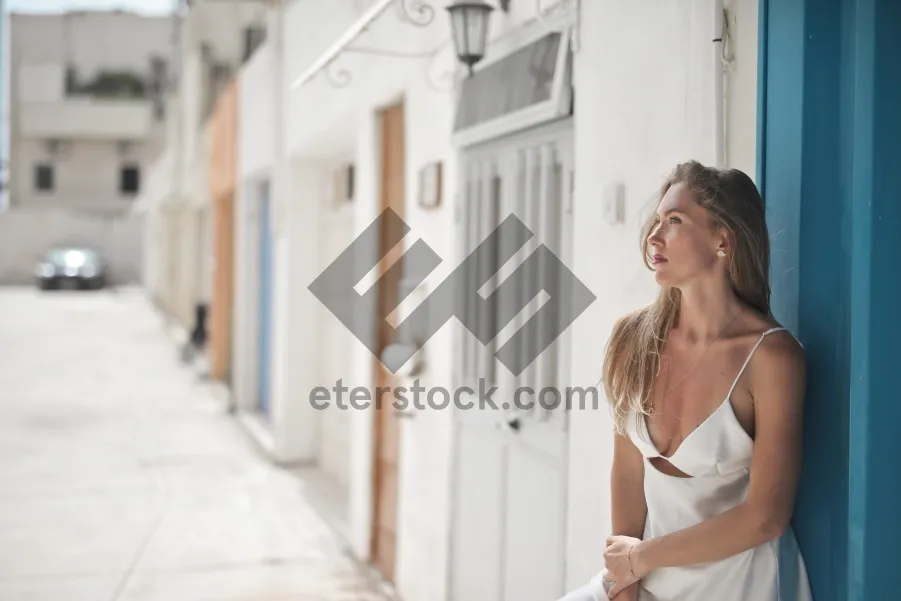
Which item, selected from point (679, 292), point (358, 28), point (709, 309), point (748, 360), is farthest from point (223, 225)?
point (748, 360)

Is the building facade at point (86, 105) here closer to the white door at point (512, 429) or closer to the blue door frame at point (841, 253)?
the white door at point (512, 429)

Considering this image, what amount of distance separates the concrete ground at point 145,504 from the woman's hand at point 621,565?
2999 millimetres

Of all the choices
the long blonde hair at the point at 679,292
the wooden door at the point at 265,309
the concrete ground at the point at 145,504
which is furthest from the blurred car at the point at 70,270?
the long blonde hair at the point at 679,292

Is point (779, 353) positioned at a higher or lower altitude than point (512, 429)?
higher

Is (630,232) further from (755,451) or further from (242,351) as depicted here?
(242,351)

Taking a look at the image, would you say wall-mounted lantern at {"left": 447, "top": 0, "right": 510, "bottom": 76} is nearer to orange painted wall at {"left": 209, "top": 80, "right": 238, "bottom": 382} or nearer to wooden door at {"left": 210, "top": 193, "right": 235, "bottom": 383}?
orange painted wall at {"left": 209, "top": 80, "right": 238, "bottom": 382}

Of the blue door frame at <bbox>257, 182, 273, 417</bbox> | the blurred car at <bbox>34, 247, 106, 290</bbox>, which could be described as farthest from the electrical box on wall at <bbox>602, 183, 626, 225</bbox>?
the blurred car at <bbox>34, 247, 106, 290</bbox>

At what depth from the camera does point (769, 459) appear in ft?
5.16

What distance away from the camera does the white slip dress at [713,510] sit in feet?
5.35

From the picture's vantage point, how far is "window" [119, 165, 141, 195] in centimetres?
3152

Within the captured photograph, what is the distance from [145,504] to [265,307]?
11.6 feet

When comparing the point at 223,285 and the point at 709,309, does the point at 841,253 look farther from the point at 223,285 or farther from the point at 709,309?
the point at 223,285

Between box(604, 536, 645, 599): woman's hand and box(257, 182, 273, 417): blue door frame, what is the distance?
303 inches

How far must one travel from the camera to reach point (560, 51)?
289 centimetres
